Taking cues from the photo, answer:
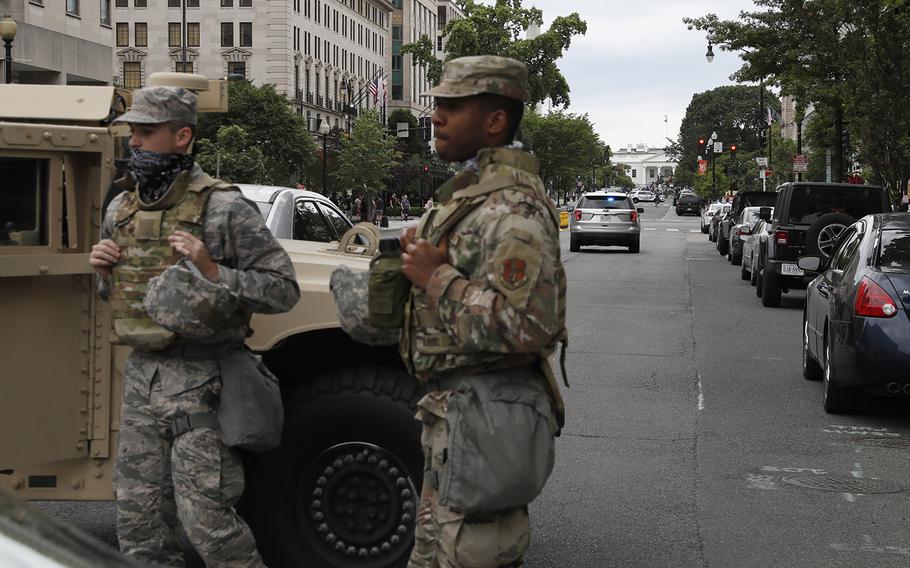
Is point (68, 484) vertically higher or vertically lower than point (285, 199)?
lower

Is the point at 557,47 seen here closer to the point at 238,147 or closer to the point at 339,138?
the point at 339,138

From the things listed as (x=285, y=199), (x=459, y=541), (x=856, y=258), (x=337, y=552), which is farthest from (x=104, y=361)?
(x=856, y=258)

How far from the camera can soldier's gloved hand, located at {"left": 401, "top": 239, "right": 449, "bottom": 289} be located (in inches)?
137

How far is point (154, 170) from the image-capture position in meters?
4.36

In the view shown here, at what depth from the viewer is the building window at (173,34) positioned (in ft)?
307

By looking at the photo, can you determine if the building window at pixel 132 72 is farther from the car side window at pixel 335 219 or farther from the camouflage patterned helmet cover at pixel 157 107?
the camouflage patterned helmet cover at pixel 157 107

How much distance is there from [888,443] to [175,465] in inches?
236

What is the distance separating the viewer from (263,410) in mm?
4480

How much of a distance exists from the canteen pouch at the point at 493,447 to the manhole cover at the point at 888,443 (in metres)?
5.91

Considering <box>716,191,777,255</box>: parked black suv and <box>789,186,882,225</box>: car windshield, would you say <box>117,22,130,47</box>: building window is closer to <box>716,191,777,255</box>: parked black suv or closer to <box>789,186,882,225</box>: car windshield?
<box>716,191,777,255</box>: parked black suv

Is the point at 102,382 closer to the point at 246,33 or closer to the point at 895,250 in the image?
the point at 895,250

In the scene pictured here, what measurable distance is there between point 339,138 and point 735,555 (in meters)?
77.9

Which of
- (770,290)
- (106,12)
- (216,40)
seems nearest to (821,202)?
(770,290)

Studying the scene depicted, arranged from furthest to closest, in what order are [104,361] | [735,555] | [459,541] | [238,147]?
[238,147] → [735,555] → [104,361] → [459,541]
